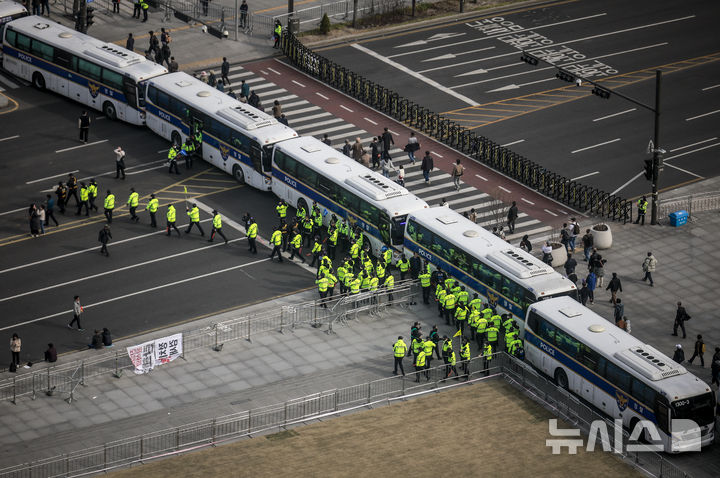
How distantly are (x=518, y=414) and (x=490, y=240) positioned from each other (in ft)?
34.1

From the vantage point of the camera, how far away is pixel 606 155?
79.1 m

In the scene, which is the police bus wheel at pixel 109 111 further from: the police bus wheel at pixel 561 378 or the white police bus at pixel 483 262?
the police bus wheel at pixel 561 378

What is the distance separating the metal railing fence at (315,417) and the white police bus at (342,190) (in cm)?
1000

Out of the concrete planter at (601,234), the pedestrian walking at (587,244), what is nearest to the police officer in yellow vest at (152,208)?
the pedestrian walking at (587,244)

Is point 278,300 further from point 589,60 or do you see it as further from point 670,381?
point 589,60

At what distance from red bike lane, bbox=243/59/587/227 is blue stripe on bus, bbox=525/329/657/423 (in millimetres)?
14585

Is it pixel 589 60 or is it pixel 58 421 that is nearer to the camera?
pixel 58 421

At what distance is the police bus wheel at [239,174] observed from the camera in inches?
2945

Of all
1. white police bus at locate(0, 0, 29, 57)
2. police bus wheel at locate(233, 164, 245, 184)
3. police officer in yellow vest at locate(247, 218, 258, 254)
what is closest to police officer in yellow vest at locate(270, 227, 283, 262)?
A: police officer in yellow vest at locate(247, 218, 258, 254)

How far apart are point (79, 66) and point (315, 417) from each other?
35.4 m

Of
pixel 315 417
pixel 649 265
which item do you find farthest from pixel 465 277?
pixel 315 417

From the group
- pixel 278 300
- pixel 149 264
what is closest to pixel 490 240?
pixel 278 300

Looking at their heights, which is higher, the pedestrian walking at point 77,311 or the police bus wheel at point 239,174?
the police bus wheel at point 239,174

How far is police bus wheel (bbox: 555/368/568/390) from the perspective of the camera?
189ft
